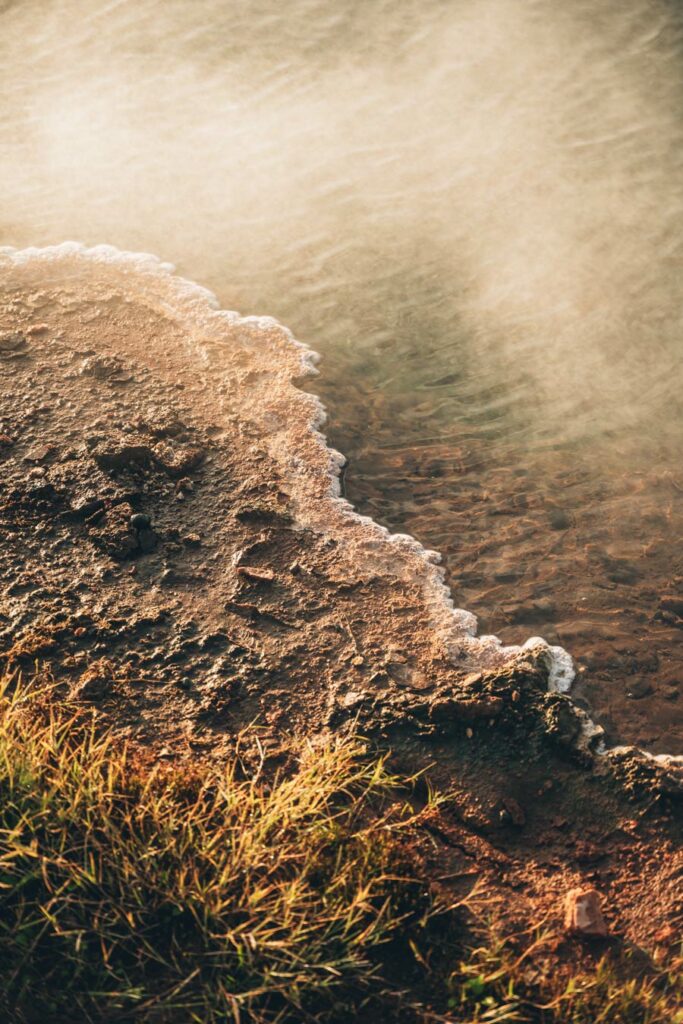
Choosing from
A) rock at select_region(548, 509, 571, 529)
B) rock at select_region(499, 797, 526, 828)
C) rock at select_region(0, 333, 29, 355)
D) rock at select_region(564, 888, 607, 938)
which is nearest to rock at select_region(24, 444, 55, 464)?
rock at select_region(0, 333, 29, 355)

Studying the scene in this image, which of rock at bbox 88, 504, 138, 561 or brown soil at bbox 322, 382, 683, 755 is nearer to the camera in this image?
brown soil at bbox 322, 382, 683, 755

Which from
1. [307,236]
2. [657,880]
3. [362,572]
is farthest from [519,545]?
[307,236]

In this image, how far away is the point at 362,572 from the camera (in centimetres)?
292

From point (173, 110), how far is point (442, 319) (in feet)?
8.09

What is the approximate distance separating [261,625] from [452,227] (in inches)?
106

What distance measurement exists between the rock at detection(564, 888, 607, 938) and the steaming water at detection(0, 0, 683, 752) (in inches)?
23.2

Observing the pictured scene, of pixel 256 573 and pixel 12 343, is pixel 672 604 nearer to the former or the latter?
pixel 256 573

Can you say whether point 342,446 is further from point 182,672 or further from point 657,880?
point 657,880

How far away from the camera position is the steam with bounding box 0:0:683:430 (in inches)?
159

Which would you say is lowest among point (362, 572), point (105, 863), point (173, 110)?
point (362, 572)

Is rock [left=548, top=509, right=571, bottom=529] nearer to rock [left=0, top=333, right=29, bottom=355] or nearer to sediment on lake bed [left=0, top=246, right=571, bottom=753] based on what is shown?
sediment on lake bed [left=0, top=246, right=571, bottom=753]

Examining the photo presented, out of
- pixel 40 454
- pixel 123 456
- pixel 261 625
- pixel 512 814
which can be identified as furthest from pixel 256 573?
pixel 512 814

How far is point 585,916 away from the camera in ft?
6.63

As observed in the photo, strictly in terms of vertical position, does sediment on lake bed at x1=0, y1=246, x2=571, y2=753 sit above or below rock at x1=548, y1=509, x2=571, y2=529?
above
